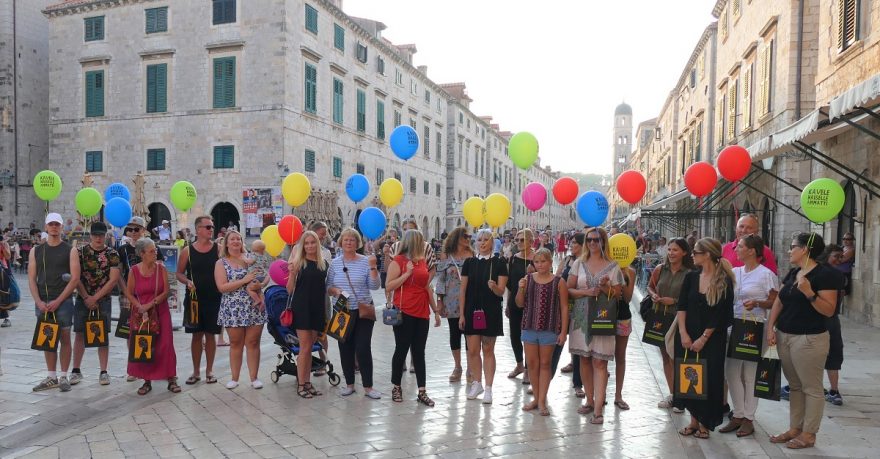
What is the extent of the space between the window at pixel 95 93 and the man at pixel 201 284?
2214 centimetres

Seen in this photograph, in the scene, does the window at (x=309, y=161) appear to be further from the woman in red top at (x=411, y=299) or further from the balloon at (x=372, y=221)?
the woman in red top at (x=411, y=299)

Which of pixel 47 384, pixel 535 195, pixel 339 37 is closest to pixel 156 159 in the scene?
pixel 339 37

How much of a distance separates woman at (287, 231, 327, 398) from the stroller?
1.60 feet

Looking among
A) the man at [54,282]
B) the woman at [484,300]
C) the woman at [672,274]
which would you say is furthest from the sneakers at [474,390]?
the man at [54,282]

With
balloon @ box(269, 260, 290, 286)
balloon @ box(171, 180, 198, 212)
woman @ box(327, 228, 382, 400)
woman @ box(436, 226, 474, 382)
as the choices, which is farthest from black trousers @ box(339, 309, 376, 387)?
balloon @ box(171, 180, 198, 212)

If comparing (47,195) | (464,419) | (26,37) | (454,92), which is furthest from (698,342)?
(454,92)

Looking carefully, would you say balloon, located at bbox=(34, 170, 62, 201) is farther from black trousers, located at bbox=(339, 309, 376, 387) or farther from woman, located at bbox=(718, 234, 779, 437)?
woman, located at bbox=(718, 234, 779, 437)

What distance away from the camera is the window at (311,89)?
24.0 m

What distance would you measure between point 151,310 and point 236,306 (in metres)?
0.85

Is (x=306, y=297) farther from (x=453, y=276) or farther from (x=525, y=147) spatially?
(x=525, y=147)

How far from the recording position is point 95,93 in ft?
82.5

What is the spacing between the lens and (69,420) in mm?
5406

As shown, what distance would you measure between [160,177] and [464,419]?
870 inches

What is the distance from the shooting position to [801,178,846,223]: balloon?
7.62 metres
